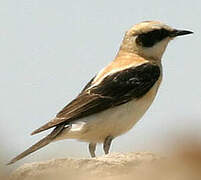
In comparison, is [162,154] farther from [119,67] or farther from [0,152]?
[119,67]

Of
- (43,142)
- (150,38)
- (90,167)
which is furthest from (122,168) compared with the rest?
(150,38)

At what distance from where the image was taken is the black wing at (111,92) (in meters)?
13.5

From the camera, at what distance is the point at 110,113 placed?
13492 mm

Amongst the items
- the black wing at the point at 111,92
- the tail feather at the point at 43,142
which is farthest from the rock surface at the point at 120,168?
the black wing at the point at 111,92

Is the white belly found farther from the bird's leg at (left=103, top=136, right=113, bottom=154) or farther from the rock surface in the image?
the rock surface

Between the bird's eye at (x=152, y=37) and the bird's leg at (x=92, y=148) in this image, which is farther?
the bird's eye at (x=152, y=37)

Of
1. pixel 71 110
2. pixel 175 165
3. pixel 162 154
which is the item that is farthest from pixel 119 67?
pixel 175 165

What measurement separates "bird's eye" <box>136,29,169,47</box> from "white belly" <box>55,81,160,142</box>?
5.85 ft

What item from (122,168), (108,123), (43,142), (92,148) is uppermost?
(122,168)

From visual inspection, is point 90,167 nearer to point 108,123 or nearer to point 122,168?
point 122,168

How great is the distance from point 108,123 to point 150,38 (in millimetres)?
2402

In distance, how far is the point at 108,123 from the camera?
1334cm

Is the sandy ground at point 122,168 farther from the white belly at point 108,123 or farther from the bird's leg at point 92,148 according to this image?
the bird's leg at point 92,148

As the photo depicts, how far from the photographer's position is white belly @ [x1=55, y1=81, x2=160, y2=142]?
1320cm
